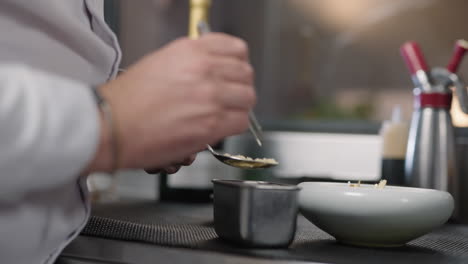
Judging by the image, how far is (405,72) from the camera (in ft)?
5.51

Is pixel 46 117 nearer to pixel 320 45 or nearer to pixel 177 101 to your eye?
pixel 177 101

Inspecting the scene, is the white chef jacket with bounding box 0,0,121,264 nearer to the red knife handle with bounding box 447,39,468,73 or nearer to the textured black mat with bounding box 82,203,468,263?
the textured black mat with bounding box 82,203,468,263

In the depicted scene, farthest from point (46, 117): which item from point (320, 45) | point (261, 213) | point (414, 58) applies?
point (320, 45)

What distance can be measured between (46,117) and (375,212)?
0.38 m

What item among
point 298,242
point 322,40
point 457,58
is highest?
point 322,40

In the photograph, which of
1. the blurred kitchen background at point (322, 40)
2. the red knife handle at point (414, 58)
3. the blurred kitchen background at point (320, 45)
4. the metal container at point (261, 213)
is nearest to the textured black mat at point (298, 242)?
the metal container at point (261, 213)

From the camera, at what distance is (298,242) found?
0.69 m

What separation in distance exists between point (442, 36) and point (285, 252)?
1202mm

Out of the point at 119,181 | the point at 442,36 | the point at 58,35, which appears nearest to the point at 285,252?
the point at 58,35

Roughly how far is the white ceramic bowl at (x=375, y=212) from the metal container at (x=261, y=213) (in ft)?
0.20

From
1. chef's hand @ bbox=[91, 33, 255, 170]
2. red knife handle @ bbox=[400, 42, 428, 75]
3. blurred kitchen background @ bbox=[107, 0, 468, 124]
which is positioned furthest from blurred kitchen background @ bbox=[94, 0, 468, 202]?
chef's hand @ bbox=[91, 33, 255, 170]

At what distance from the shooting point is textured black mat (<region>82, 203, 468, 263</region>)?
0.62m

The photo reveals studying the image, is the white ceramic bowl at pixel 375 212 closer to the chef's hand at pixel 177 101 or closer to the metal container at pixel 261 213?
the metal container at pixel 261 213

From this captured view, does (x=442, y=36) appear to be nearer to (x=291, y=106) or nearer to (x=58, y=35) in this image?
(x=291, y=106)
